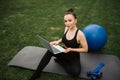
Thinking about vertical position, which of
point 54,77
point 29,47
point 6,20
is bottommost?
point 54,77

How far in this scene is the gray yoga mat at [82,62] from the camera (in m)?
2.95

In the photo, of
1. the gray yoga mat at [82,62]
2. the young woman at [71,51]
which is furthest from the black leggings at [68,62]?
the gray yoga mat at [82,62]


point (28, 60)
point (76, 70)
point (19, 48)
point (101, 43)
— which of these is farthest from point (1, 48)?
point (101, 43)

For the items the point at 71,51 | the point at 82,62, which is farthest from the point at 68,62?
the point at 82,62

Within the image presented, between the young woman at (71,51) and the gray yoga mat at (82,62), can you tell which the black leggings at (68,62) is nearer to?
the young woman at (71,51)

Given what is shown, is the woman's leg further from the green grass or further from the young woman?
the green grass

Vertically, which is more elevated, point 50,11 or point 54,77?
point 50,11

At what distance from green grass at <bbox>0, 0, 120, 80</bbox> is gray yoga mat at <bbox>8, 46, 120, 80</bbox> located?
127 mm

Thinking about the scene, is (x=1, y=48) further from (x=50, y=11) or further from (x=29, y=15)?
(x=50, y=11)

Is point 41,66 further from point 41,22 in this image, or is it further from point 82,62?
point 41,22

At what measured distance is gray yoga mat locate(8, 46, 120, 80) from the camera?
2.95 metres

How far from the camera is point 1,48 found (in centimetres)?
375

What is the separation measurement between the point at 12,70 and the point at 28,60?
35cm

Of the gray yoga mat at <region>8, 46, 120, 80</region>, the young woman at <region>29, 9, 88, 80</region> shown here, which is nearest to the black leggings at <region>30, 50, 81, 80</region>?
the young woman at <region>29, 9, 88, 80</region>
